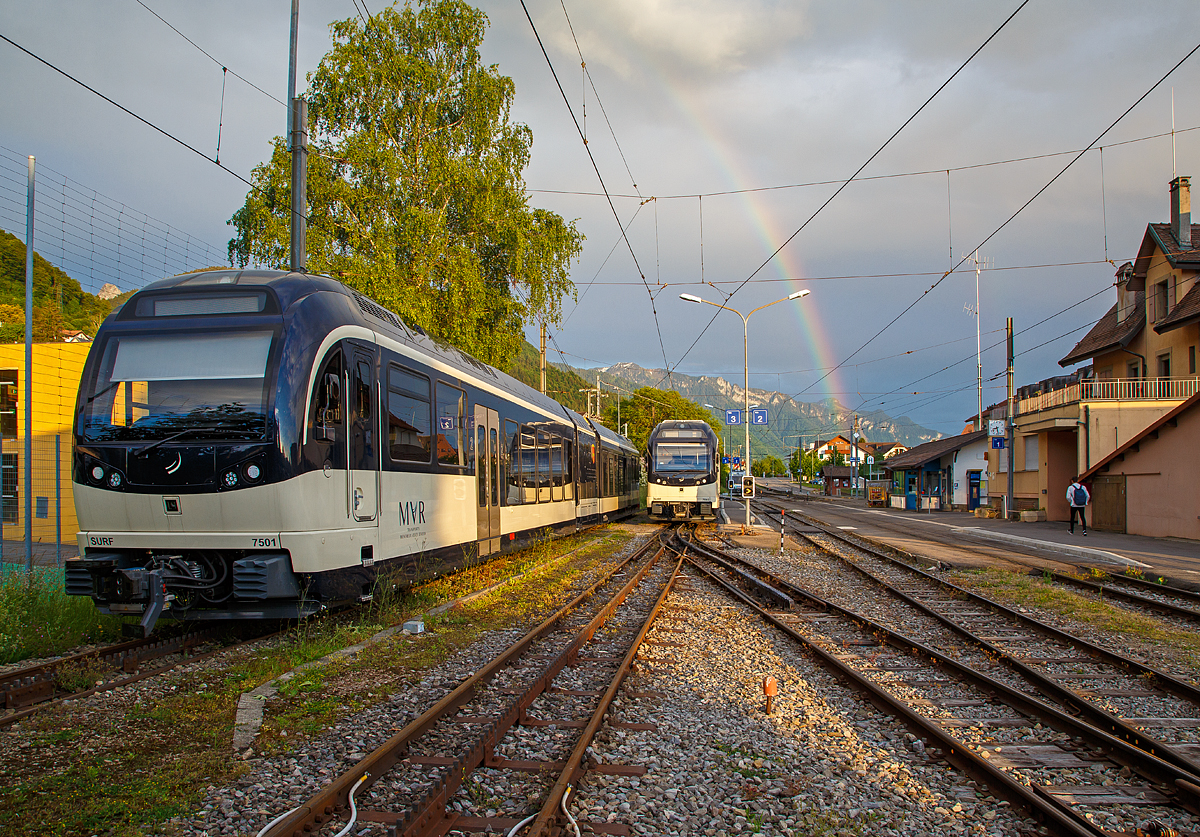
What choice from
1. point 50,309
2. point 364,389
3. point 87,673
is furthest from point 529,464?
point 50,309

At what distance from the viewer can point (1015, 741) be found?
4.93 meters

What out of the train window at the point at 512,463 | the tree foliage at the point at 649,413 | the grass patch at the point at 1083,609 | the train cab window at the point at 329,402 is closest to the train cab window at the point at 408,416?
the train cab window at the point at 329,402

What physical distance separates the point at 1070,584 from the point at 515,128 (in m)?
17.3

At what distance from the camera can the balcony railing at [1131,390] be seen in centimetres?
2730

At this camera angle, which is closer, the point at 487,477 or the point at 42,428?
the point at 487,477

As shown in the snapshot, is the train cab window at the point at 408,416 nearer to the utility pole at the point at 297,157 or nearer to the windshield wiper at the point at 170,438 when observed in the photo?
the windshield wiper at the point at 170,438

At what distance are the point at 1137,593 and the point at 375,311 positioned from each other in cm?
1186

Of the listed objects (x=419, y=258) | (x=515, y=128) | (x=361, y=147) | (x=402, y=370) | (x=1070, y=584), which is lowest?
(x=1070, y=584)

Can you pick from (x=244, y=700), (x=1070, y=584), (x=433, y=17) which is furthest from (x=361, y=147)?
(x=1070, y=584)

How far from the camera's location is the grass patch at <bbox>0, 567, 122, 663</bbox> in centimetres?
677

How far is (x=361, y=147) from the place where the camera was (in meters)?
18.4

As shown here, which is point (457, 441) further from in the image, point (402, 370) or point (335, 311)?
point (335, 311)

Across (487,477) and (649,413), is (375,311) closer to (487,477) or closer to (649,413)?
(487,477)

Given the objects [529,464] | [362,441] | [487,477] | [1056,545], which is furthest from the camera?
[1056,545]
